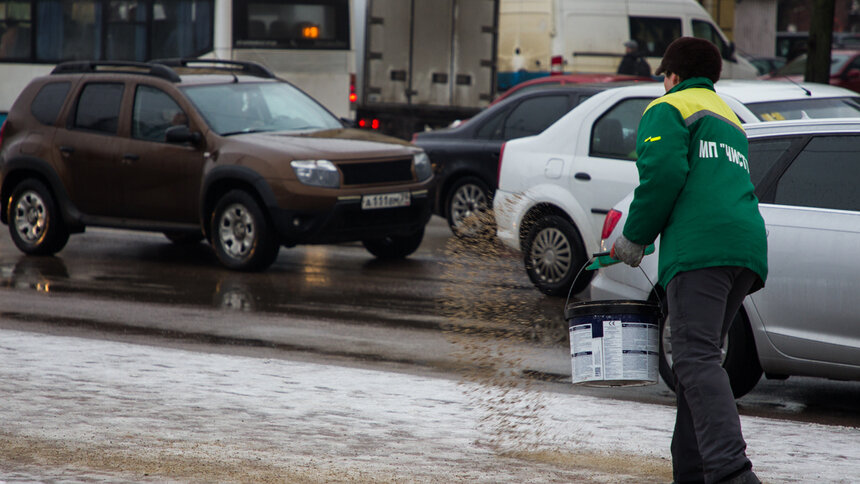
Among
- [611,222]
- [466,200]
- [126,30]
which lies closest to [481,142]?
[466,200]

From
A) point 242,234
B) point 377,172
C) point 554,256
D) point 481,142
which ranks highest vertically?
point 481,142

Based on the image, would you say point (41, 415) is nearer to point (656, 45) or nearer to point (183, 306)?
point (183, 306)

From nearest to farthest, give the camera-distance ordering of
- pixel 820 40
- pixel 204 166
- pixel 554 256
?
pixel 554 256, pixel 204 166, pixel 820 40

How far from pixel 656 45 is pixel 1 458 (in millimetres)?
20158

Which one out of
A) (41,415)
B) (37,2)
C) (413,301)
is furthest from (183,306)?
(37,2)

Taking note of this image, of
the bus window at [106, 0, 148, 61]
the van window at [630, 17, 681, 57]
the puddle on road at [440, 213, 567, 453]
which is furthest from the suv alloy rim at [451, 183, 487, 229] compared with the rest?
the van window at [630, 17, 681, 57]

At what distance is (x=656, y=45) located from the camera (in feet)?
78.7

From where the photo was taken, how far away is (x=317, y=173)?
11.4m

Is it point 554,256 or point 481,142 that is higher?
point 481,142

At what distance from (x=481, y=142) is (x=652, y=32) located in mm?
11155

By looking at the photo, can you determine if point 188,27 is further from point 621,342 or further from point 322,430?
point 621,342

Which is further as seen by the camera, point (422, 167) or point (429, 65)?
point (429, 65)

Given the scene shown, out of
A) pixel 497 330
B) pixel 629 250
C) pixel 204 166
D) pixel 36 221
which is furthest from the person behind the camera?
pixel 36 221

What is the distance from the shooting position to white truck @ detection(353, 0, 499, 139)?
23.6 m
